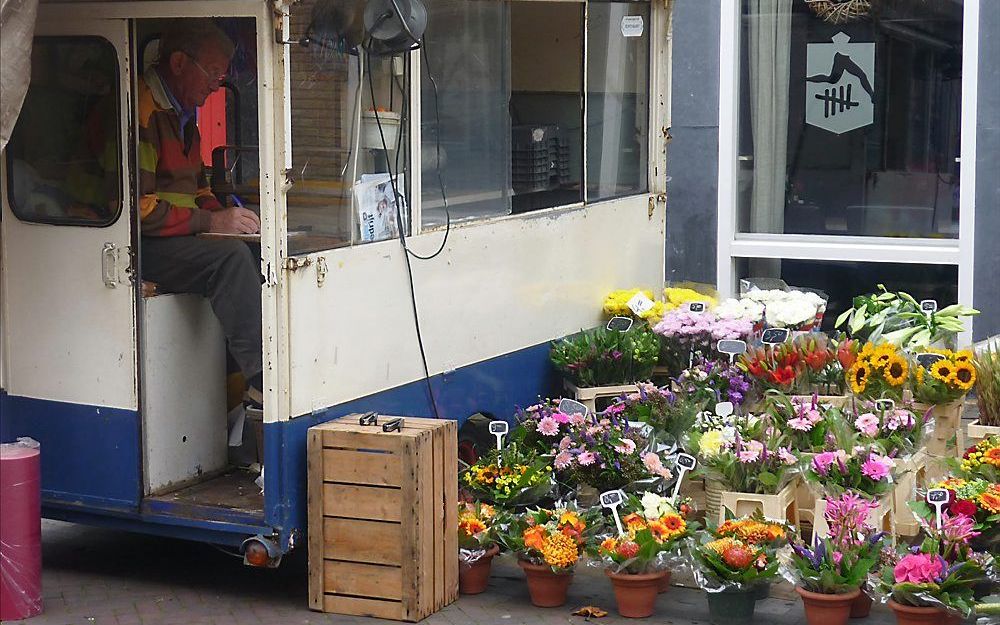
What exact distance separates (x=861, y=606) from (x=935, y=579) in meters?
0.42

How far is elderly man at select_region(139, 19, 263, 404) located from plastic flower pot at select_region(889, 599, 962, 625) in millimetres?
2622

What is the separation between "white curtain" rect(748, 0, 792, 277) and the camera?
9.82 meters

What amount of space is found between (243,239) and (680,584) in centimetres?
227

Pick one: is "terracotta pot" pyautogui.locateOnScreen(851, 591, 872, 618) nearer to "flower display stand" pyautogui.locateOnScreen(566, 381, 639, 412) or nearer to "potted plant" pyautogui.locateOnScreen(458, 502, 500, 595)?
"potted plant" pyautogui.locateOnScreen(458, 502, 500, 595)

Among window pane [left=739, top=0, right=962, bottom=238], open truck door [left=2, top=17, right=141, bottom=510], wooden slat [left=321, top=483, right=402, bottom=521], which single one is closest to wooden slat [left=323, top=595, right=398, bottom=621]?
wooden slat [left=321, top=483, right=402, bottom=521]

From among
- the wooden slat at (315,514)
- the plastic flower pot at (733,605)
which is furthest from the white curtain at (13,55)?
the plastic flower pot at (733,605)

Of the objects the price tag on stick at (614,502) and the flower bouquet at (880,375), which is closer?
the price tag on stick at (614,502)

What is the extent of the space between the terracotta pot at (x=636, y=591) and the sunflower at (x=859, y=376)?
5.61 feet

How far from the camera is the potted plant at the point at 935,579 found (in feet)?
17.0

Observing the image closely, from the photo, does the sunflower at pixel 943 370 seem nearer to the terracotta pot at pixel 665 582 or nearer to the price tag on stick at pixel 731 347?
the price tag on stick at pixel 731 347

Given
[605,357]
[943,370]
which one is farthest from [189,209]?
[943,370]

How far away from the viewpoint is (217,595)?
19.9ft

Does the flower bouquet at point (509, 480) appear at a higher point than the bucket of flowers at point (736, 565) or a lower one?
higher

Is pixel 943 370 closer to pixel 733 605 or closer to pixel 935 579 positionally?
pixel 935 579
